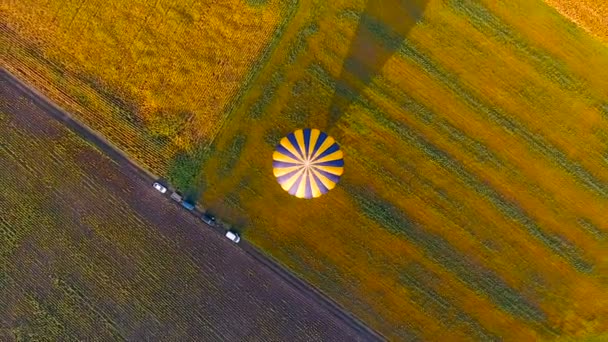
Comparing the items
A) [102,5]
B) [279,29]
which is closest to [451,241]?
[279,29]

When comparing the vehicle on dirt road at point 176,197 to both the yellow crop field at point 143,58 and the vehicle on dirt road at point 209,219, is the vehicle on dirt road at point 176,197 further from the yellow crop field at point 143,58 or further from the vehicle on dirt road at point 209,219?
the yellow crop field at point 143,58

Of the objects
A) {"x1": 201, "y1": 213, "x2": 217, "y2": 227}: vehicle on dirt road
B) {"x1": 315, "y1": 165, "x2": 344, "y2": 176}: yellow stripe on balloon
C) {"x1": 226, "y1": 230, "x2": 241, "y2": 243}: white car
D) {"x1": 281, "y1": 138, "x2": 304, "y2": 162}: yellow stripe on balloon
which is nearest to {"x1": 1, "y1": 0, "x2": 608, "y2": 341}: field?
{"x1": 201, "y1": 213, "x2": 217, "y2": 227}: vehicle on dirt road

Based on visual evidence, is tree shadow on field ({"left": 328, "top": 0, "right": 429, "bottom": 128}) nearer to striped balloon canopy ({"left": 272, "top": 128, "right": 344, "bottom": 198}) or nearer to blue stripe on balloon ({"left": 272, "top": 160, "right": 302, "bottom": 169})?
striped balloon canopy ({"left": 272, "top": 128, "right": 344, "bottom": 198})

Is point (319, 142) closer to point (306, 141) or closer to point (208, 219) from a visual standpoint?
point (306, 141)

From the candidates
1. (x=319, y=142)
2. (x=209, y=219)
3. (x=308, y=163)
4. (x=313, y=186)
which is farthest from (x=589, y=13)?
(x=209, y=219)

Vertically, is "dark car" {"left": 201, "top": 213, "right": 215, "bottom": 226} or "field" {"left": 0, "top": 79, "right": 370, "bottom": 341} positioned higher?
"dark car" {"left": 201, "top": 213, "right": 215, "bottom": 226}

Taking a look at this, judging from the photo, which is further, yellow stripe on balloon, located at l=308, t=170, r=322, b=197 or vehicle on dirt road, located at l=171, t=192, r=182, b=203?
vehicle on dirt road, located at l=171, t=192, r=182, b=203
